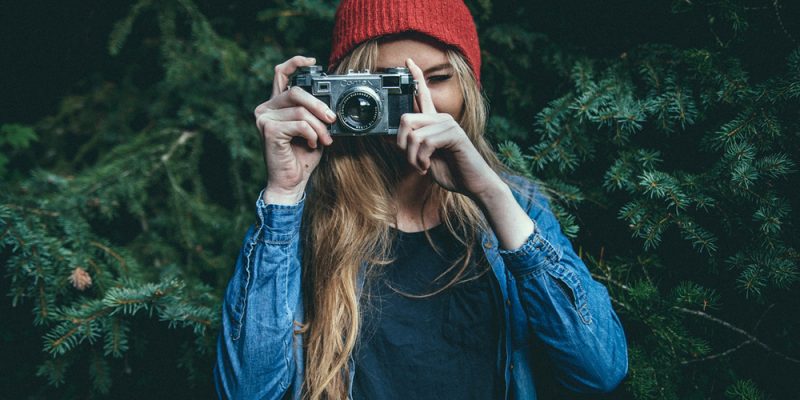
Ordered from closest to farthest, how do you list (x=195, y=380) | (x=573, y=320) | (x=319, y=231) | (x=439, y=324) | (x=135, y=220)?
(x=573, y=320), (x=439, y=324), (x=319, y=231), (x=195, y=380), (x=135, y=220)

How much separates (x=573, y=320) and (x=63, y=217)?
142cm

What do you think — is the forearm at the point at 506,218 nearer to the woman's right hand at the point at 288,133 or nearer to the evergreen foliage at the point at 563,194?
the evergreen foliage at the point at 563,194

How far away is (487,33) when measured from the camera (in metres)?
1.48

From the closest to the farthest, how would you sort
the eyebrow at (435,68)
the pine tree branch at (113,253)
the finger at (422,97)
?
the finger at (422,97), the eyebrow at (435,68), the pine tree branch at (113,253)

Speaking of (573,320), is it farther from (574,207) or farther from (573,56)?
(573,56)

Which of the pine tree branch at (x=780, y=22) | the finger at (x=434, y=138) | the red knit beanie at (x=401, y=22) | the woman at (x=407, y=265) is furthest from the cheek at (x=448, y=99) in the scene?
the pine tree branch at (x=780, y=22)

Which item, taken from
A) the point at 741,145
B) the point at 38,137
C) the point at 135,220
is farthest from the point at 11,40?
the point at 741,145

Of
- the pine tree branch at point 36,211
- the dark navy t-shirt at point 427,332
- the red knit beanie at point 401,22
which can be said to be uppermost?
the red knit beanie at point 401,22

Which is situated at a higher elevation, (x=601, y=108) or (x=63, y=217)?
(x=601, y=108)

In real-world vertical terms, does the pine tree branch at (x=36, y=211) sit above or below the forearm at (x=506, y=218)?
below

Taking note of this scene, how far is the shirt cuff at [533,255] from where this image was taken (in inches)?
36.7

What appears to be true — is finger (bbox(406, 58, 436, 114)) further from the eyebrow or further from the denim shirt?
the denim shirt

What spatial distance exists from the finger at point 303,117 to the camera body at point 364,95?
27 millimetres

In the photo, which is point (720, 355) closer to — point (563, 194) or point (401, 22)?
point (563, 194)
